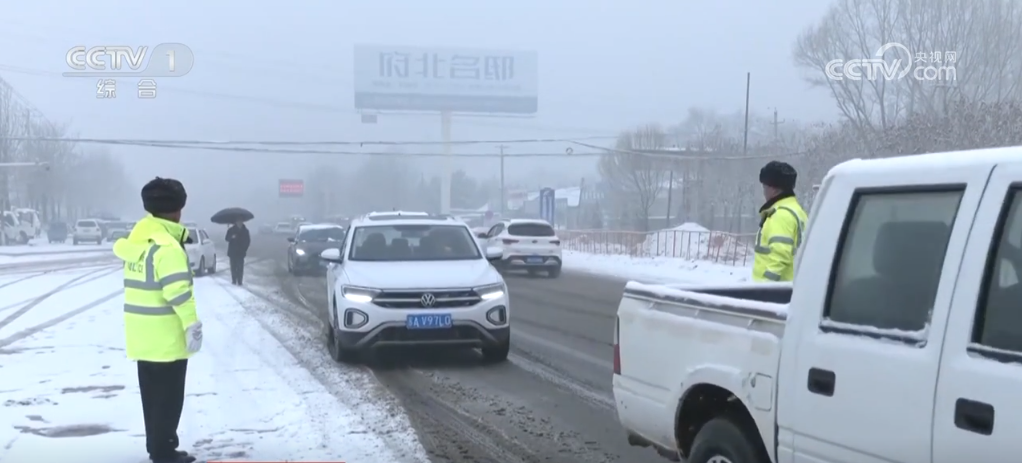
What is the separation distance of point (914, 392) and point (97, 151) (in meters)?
109

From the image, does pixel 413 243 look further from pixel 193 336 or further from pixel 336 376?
pixel 193 336

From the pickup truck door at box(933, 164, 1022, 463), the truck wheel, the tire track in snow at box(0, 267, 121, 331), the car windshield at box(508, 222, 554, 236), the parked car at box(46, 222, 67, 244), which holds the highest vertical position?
the pickup truck door at box(933, 164, 1022, 463)

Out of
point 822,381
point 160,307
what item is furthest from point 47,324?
point 822,381

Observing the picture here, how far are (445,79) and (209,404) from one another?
67482 millimetres

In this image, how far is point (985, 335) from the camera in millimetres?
3240

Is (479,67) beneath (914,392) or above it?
above

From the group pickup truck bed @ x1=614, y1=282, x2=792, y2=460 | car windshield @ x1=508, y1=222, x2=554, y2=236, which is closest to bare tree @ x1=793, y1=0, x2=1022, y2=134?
car windshield @ x1=508, y1=222, x2=554, y2=236

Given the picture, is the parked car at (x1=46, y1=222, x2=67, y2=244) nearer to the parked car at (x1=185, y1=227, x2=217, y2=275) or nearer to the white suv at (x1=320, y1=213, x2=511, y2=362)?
the parked car at (x1=185, y1=227, x2=217, y2=275)

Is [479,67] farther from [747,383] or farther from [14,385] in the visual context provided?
[747,383]

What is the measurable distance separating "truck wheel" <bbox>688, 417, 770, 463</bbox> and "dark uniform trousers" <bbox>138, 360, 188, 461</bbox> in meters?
3.39

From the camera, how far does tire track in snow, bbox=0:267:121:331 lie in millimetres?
16742

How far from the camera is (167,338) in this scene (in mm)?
6344

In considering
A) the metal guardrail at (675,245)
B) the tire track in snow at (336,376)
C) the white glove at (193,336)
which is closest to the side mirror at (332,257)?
the tire track in snow at (336,376)

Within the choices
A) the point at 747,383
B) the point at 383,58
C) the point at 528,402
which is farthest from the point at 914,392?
the point at 383,58
